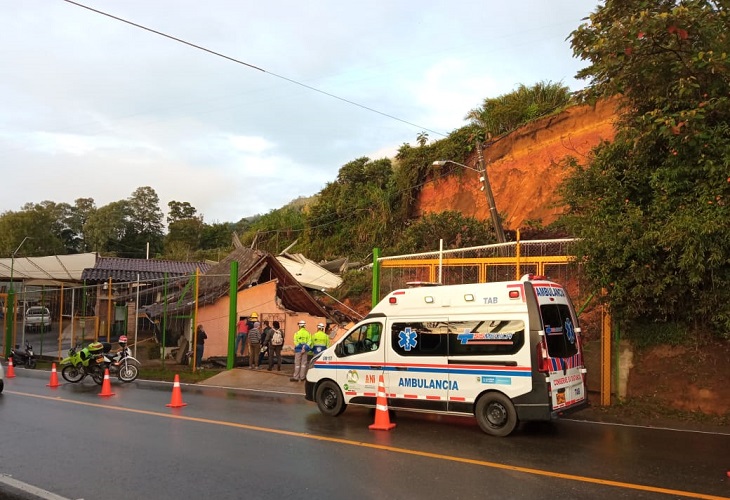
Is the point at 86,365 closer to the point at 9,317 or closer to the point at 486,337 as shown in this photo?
the point at 486,337

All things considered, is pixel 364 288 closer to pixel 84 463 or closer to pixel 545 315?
pixel 545 315

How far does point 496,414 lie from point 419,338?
167cm

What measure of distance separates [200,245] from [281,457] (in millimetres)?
68303

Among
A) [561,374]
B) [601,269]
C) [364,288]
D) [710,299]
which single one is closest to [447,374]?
[561,374]

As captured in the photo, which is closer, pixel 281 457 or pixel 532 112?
pixel 281 457

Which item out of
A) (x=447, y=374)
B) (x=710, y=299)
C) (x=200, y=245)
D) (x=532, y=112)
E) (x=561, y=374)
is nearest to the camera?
(x=561, y=374)

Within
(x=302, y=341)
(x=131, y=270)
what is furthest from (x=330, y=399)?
(x=131, y=270)

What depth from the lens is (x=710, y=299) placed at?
984cm

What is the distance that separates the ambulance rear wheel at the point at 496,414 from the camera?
322 inches

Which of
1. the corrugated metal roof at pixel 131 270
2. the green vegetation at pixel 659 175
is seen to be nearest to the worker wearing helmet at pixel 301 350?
the green vegetation at pixel 659 175

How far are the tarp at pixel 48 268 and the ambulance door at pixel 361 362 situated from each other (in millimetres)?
36148

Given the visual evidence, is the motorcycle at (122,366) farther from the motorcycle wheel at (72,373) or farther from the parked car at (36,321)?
the parked car at (36,321)

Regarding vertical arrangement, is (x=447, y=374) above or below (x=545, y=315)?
below

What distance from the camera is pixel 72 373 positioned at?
52.3ft
